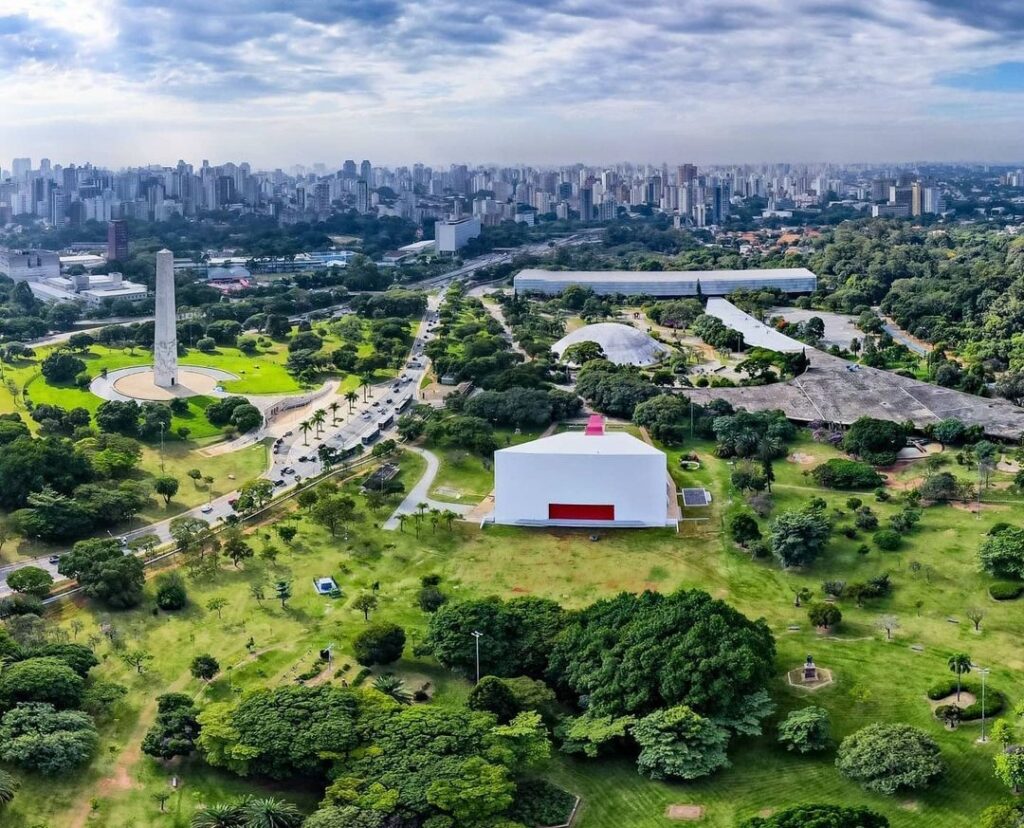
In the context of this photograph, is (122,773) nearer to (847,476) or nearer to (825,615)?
(825,615)

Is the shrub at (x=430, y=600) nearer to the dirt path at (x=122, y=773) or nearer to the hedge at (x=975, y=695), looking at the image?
the dirt path at (x=122, y=773)

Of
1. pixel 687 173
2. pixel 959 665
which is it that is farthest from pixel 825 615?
pixel 687 173

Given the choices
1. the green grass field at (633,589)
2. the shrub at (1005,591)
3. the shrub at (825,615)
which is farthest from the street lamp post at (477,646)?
the shrub at (1005,591)

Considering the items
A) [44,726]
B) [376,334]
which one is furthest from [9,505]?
[376,334]

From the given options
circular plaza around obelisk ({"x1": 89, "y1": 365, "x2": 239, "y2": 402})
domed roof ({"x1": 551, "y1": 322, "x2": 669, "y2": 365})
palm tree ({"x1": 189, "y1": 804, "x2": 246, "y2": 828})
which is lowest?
palm tree ({"x1": 189, "y1": 804, "x2": 246, "y2": 828})

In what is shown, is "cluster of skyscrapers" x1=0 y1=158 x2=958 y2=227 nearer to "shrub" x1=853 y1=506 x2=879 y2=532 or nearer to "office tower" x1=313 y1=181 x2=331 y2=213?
"office tower" x1=313 y1=181 x2=331 y2=213

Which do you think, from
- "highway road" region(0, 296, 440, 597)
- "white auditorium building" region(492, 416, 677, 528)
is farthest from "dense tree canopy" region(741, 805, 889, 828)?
"highway road" region(0, 296, 440, 597)

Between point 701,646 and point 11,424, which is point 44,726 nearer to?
point 701,646
